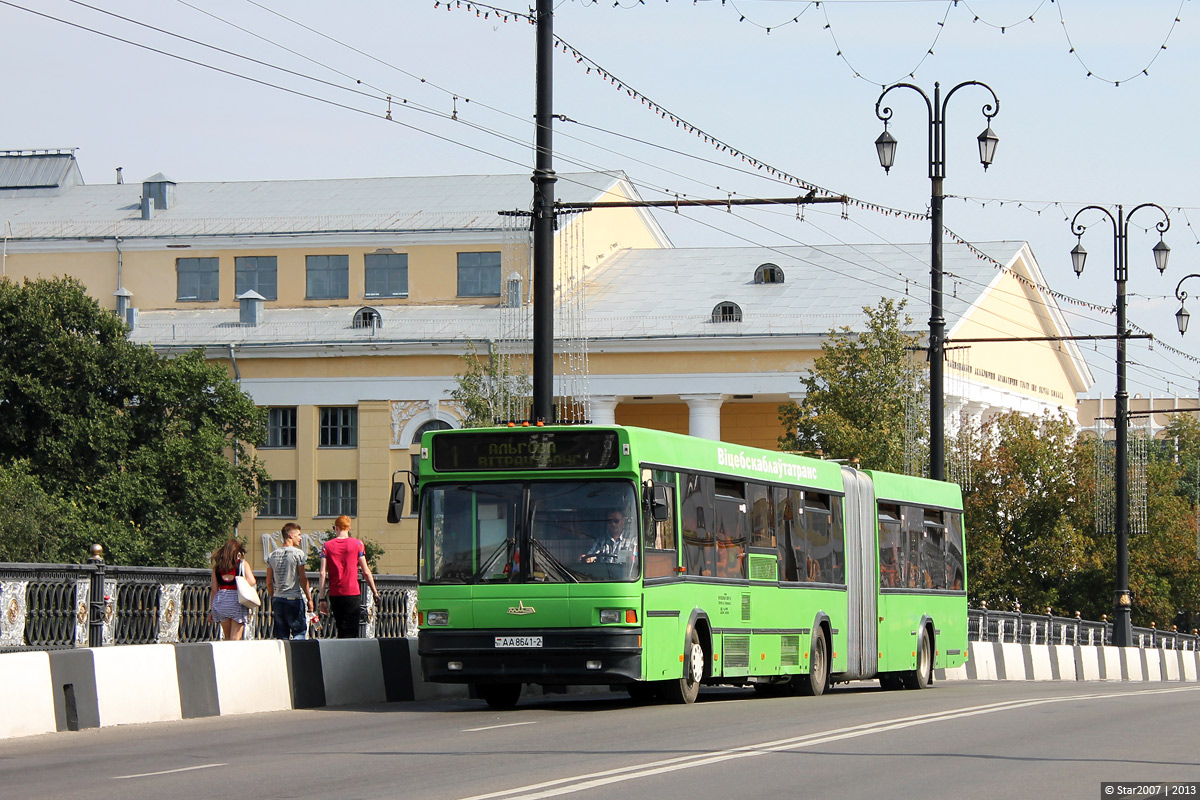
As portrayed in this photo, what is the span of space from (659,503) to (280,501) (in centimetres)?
5150

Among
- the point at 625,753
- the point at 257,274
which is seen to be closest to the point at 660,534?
the point at 625,753

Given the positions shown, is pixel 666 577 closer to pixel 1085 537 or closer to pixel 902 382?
pixel 902 382

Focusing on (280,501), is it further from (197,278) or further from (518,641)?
(518,641)

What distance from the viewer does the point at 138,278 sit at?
6969 centimetres

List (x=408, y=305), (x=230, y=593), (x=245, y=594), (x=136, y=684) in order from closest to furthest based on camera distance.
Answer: (x=136, y=684) < (x=245, y=594) < (x=230, y=593) < (x=408, y=305)

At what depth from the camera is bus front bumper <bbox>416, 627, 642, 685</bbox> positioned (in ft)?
58.4

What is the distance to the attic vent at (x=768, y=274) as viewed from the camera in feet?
229

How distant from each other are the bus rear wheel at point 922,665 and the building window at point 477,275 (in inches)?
1685

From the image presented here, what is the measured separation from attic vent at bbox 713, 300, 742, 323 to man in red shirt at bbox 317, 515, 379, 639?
46.2 m

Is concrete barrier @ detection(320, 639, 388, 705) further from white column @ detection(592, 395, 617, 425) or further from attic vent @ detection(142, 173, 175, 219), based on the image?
attic vent @ detection(142, 173, 175, 219)

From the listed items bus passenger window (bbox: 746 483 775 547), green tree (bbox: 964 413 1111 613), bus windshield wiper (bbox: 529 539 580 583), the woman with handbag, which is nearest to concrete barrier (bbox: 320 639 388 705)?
the woman with handbag

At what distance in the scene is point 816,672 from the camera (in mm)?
22438

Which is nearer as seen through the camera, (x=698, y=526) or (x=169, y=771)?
(x=169, y=771)

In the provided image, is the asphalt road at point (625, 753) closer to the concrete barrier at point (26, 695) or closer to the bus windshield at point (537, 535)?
the concrete barrier at point (26, 695)
